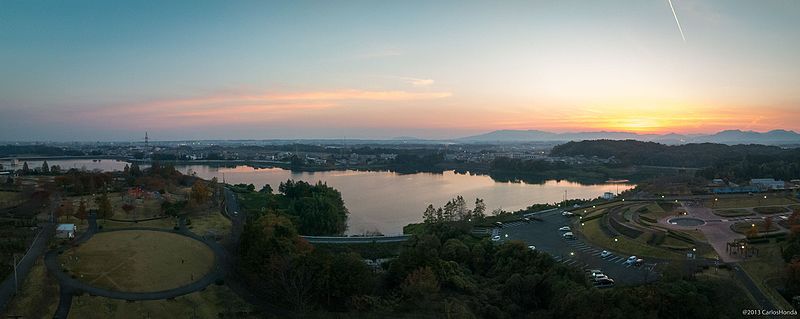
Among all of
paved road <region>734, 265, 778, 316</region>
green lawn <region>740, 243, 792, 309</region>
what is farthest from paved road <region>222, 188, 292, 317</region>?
green lawn <region>740, 243, 792, 309</region>

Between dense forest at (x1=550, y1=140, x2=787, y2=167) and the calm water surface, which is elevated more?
dense forest at (x1=550, y1=140, x2=787, y2=167)

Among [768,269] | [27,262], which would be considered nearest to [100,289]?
[27,262]

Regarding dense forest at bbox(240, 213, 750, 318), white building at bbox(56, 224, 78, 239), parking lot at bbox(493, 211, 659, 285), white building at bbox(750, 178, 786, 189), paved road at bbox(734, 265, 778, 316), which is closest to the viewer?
dense forest at bbox(240, 213, 750, 318)

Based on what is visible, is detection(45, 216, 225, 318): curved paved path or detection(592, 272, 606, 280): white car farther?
detection(592, 272, 606, 280): white car

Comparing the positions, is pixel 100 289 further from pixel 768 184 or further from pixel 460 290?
pixel 768 184

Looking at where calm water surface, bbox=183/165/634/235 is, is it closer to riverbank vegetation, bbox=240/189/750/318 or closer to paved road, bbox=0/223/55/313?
riverbank vegetation, bbox=240/189/750/318
